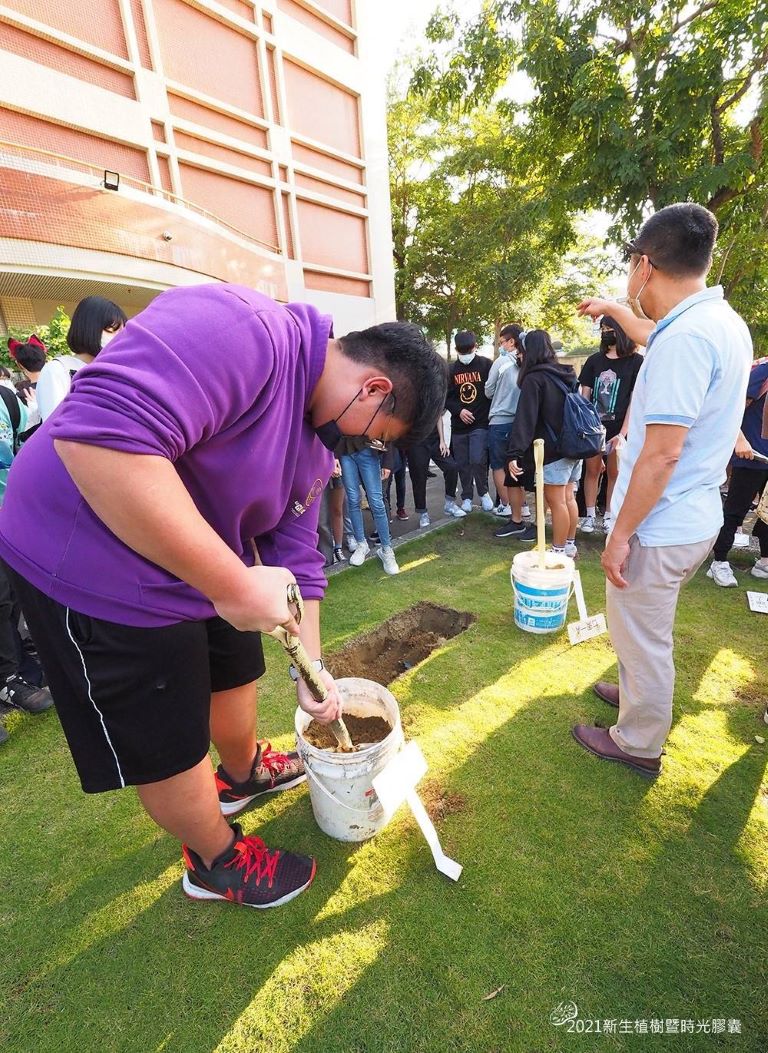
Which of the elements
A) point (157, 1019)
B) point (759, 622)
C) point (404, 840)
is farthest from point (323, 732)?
point (759, 622)

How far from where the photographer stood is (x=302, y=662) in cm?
144

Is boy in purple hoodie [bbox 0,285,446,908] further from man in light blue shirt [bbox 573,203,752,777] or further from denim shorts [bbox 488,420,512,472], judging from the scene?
denim shorts [bbox 488,420,512,472]

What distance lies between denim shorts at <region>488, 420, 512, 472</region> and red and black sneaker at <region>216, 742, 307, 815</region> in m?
4.10

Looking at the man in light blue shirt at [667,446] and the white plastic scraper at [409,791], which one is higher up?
the man in light blue shirt at [667,446]

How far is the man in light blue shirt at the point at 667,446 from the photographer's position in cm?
176

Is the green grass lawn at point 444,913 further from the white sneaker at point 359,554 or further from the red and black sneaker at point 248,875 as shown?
the white sneaker at point 359,554

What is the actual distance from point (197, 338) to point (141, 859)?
6.79 feet

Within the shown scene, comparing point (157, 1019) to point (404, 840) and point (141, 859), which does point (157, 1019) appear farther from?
point (404, 840)

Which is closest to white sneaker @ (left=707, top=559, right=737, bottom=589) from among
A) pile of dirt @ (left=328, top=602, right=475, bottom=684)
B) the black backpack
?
the black backpack

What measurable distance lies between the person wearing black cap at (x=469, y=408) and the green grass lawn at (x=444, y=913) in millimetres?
3865

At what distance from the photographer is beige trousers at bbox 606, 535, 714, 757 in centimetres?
197

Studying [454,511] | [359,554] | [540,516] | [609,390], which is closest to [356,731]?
[540,516]

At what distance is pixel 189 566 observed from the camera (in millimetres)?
1030

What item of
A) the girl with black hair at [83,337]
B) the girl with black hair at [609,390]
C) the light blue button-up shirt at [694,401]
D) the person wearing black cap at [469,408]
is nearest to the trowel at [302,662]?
the light blue button-up shirt at [694,401]
